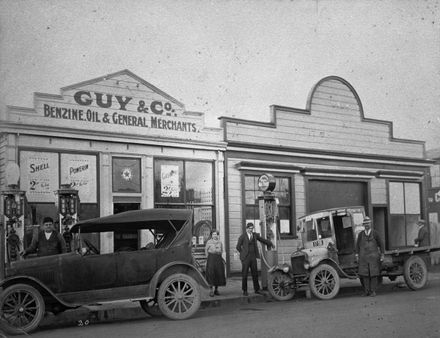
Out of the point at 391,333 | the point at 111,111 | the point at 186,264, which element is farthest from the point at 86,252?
the point at 111,111

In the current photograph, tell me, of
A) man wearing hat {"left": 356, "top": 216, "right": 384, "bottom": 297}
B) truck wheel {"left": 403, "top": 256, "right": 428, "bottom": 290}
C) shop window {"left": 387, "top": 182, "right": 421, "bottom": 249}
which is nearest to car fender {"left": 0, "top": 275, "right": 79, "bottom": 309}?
man wearing hat {"left": 356, "top": 216, "right": 384, "bottom": 297}

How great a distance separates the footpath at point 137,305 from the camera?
34.2 ft

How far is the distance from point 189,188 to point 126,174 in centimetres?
213

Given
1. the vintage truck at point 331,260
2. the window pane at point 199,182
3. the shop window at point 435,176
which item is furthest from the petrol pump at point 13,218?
the shop window at point 435,176

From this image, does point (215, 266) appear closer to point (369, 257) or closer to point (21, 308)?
point (369, 257)

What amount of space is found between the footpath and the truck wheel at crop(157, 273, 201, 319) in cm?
123

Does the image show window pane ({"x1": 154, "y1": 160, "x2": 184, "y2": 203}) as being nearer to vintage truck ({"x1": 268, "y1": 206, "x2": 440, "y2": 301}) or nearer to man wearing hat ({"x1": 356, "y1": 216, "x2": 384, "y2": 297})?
vintage truck ({"x1": 268, "y1": 206, "x2": 440, "y2": 301})

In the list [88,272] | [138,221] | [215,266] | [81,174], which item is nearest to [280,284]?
[215,266]

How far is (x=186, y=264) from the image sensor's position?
10211mm

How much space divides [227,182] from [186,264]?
755 cm

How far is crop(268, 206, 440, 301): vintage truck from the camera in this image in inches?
500


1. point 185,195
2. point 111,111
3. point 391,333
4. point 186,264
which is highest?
point 111,111

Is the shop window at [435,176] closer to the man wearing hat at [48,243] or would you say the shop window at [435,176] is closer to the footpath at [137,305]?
the footpath at [137,305]

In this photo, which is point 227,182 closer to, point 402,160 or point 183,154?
point 183,154
